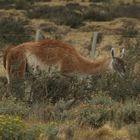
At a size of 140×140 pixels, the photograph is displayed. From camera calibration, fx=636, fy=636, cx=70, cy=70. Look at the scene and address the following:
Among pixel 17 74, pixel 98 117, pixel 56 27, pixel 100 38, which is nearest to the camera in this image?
pixel 98 117

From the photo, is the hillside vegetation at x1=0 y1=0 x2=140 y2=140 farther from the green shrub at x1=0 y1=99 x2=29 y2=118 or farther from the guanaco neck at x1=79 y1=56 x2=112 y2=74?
the guanaco neck at x1=79 y1=56 x2=112 y2=74

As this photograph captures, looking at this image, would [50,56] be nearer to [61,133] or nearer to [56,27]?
[61,133]

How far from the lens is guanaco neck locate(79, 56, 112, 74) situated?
12.0 metres

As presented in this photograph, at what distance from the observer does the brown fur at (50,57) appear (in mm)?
11734

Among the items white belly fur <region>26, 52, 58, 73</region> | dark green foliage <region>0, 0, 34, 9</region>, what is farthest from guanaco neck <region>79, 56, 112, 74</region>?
dark green foliage <region>0, 0, 34, 9</region>

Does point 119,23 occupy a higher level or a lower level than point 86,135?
lower

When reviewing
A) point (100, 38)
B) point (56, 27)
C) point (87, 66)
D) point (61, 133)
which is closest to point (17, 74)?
point (87, 66)

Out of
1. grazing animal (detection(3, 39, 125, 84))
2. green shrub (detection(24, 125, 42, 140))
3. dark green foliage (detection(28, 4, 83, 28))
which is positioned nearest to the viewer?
green shrub (detection(24, 125, 42, 140))

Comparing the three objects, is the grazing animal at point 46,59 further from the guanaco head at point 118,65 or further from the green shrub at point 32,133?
the green shrub at point 32,133

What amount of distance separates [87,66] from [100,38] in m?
15.4

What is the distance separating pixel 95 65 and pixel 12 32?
1635cm

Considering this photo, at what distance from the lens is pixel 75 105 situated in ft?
35.5

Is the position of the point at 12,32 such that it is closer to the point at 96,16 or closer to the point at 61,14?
the point at 96,16

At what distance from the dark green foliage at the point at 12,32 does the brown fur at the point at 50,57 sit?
13.2m
